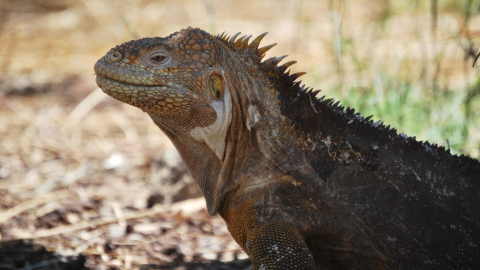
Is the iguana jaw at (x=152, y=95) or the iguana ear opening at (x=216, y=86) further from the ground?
the iguana ear opening at (x=216, y=86)

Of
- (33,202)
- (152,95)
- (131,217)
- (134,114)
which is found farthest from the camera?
(134,114)

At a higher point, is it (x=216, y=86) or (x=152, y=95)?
(x=216, y=86)

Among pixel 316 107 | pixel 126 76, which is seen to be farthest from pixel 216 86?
pixel 316 107

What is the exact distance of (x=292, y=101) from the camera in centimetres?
299

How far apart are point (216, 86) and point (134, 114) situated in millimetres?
5741

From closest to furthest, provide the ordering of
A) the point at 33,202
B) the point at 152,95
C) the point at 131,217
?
the point at 152,95 < the point at 131,217 < the point at 33,202

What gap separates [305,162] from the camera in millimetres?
2938

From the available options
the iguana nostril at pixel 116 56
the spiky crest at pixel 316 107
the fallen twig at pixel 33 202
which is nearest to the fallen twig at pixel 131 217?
the fallen twig at pixel 33 202

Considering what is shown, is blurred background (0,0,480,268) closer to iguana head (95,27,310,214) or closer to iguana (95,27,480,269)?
iguana (95,27,480,269)

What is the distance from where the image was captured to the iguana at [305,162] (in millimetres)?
2887

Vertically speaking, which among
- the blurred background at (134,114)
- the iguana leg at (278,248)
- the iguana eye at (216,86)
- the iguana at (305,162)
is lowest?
the iguana leg at (278,248)

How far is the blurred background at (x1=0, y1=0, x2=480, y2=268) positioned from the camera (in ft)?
14.7

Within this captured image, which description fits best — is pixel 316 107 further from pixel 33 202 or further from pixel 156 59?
pixel 33 202

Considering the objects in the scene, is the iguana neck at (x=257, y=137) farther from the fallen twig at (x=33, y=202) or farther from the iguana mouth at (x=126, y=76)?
the fallen twig at (x=33, y=202)
